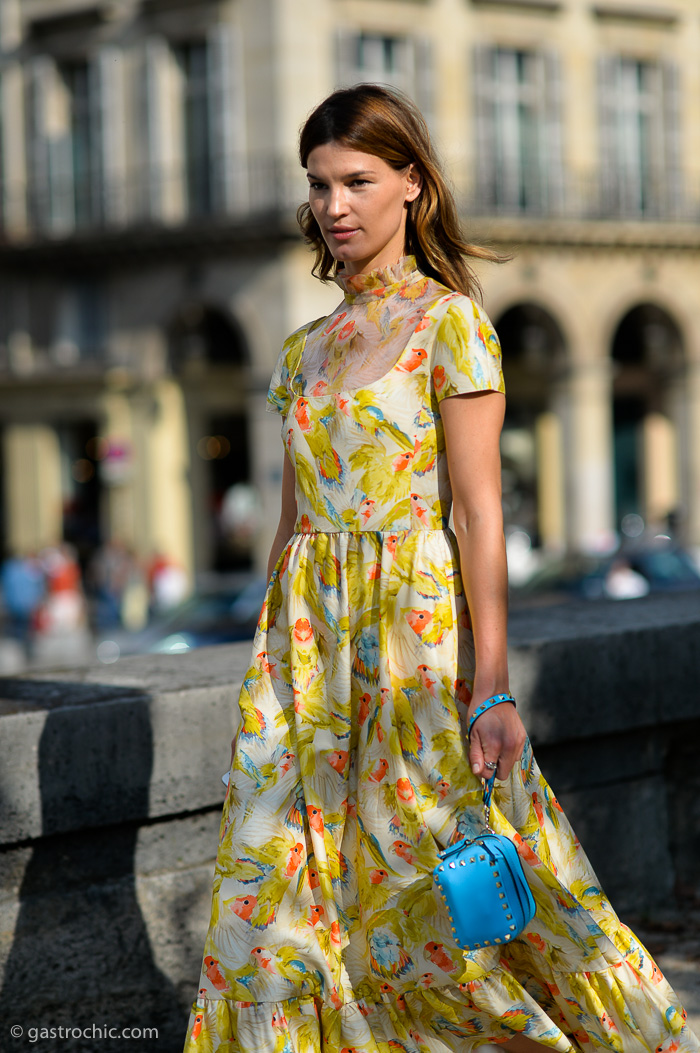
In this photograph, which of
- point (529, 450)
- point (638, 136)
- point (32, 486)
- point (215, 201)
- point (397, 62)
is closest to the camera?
point (215, 201)

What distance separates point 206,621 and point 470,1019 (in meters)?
9.97

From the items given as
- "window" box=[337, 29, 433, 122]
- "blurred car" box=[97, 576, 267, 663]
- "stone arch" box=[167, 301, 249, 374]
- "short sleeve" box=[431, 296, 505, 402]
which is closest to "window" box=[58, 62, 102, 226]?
"stone arch" box=[167, 301, 249, 374]

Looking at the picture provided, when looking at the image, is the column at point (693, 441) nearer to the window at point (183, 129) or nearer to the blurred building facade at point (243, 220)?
the blurred building facade at point (243, 220)

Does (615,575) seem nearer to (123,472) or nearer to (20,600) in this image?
(20,600)

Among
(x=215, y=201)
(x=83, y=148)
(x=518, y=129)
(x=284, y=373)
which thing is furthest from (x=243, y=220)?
(x=284, y=373)

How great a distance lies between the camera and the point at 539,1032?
2.54m

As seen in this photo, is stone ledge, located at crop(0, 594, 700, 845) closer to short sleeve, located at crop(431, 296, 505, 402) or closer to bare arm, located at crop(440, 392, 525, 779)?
bare arm, located at crop(440, 392, 525, 779)

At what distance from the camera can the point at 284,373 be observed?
9.25 feet

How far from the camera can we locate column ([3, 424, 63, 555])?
2741 centimetres

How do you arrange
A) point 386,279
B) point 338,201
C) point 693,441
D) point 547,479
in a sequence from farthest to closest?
point 547,479
point 693,441
point 386,279
point 338,201

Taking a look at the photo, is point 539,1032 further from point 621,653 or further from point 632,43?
point 632,43

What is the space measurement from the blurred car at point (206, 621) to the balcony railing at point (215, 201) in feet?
40.0

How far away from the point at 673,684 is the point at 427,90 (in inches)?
904

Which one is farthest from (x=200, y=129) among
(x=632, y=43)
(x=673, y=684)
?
(x=673, y=684)
